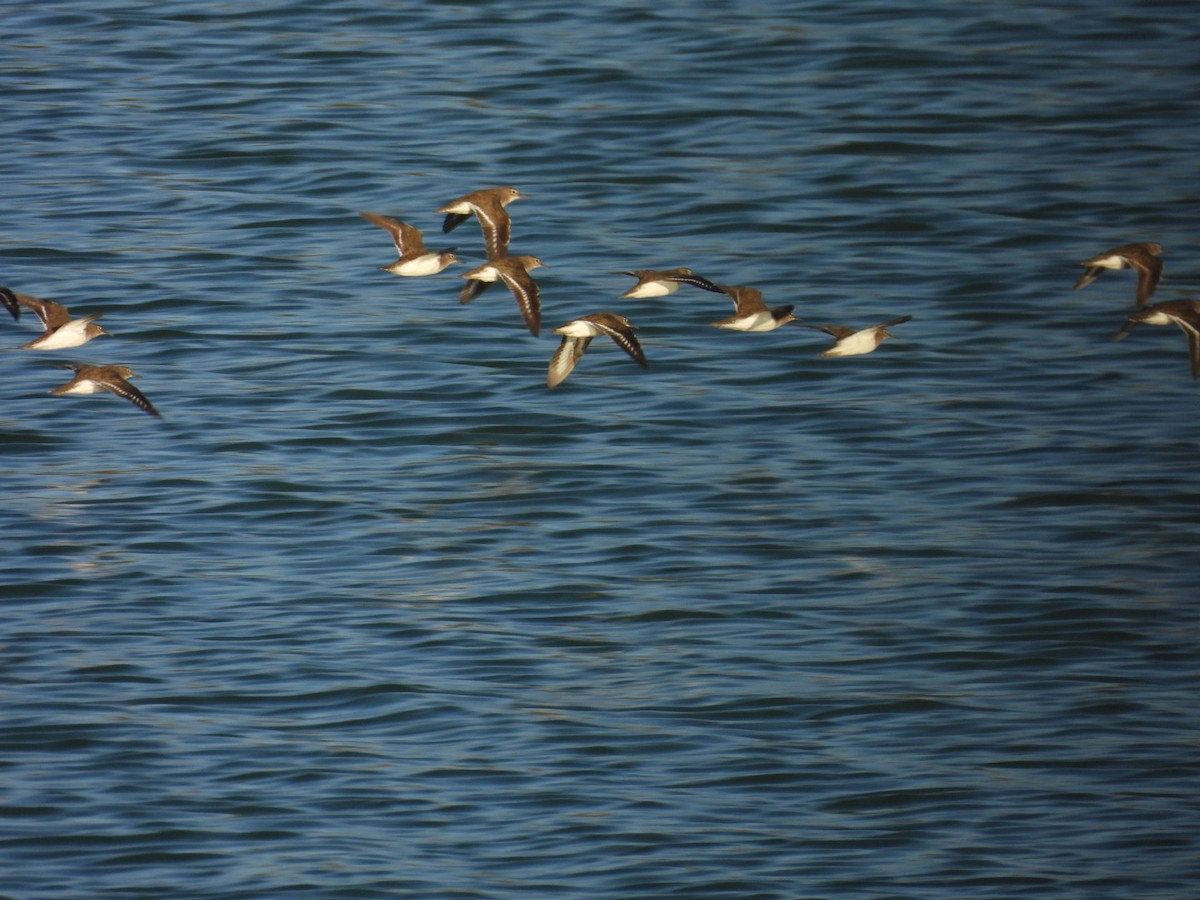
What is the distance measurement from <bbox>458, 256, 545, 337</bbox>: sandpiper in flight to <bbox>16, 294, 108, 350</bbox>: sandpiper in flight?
2566 mm

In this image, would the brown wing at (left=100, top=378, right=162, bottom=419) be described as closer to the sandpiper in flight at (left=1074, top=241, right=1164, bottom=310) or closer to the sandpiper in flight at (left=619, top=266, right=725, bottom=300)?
the sandpiper in flight at (left=619, top=266, right=725, bottom=300)

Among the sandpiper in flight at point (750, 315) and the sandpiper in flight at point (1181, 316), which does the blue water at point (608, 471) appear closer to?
the sandpiper in flight at point (750, 315)

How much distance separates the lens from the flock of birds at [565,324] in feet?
43.5

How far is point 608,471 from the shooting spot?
1399 centimetres

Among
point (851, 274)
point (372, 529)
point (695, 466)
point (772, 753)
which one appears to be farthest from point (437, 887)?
point (851, 274)

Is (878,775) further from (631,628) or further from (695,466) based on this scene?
(695,466)

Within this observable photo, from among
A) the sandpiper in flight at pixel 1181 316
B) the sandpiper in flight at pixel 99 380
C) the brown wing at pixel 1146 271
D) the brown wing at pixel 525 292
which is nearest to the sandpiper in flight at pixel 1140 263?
the brown wing at pixel 1146 271

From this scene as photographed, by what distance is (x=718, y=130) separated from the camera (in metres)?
19.4

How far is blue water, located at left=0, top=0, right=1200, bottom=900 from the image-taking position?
10273 millimetres

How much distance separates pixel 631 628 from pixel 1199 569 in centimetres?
353

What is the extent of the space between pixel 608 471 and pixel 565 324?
3.34 feet

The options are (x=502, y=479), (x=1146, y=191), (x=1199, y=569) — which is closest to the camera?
(x=1199, y=569)

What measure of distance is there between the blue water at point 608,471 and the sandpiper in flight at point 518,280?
1.30 metres

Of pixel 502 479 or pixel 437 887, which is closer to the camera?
→ pixel 437 887
